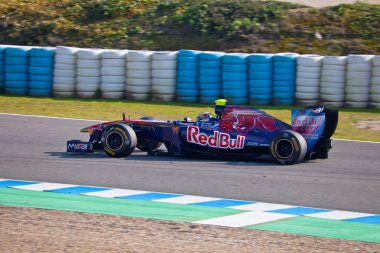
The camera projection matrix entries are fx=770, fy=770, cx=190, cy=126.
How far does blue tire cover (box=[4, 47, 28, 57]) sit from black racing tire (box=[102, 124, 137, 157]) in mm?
9034

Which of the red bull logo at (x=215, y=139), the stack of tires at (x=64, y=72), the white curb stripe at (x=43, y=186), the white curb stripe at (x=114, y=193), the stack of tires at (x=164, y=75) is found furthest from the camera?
the stack of tires at (x=64, y=72)

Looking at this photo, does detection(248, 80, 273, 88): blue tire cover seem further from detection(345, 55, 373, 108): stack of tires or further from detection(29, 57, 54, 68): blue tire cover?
detection(29, 57, 54, 68): blue tire cover

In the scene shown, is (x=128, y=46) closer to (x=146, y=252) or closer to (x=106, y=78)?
(x=106, y=78)

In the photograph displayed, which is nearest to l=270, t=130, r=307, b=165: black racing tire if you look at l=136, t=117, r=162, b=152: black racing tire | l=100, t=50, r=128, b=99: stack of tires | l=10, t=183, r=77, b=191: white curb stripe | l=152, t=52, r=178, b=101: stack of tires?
l=136, t=117, r=162, b=152: black racing tire

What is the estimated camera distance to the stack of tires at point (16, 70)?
69.2 ft

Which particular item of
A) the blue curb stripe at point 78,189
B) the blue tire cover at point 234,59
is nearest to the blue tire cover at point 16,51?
the blue tire cover at point 234,59

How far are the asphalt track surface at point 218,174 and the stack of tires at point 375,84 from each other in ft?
18.2

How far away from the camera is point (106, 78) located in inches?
820

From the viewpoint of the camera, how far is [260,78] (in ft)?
65.1

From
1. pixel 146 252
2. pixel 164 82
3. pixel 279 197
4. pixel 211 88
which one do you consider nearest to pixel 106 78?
pixel 164 82

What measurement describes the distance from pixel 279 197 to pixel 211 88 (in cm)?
1029

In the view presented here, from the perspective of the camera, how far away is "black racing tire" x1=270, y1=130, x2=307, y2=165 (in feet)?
39.1

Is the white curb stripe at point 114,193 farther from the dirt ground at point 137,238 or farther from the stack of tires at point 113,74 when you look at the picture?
the stack of tires at point 113,74

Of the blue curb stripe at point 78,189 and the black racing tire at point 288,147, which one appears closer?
the blue curb stripe at point 78,189
